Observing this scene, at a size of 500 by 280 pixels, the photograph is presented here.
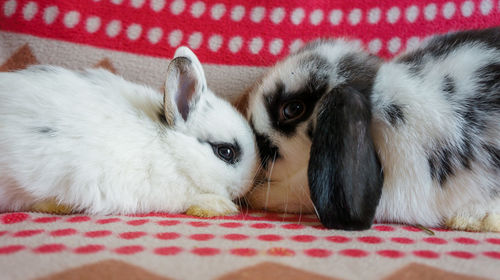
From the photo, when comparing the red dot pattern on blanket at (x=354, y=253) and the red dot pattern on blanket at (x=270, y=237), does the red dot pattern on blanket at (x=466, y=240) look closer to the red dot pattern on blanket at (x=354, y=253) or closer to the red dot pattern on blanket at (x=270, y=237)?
the red dot pattern on blanket at (x=354, y=253)

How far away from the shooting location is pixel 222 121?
161 centimetres

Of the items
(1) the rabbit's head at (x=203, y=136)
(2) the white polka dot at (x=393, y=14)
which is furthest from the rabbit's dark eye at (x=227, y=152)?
(2) the white polka dot at (x=393, y=14)

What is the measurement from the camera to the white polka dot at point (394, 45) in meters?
2.03

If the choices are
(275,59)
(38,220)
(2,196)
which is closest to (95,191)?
(38,220)

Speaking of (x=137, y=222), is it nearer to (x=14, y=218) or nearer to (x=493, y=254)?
(x=14, y=218)

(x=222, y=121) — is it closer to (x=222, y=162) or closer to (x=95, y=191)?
(x=222, y=162)

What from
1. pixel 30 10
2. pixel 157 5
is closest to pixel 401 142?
pixel 157 5

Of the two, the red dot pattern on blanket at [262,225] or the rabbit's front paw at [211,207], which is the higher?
the rabbit's front paw at [211,207]

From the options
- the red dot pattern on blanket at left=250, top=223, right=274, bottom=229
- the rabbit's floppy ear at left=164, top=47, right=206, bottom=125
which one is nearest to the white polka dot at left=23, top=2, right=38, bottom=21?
the rabbit's floppy ear at left=164, top=47, right=206, bottom=125

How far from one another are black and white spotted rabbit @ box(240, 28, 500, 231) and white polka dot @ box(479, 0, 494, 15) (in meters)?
0.48

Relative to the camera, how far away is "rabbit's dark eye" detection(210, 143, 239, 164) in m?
1.59

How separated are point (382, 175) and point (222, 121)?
579mm

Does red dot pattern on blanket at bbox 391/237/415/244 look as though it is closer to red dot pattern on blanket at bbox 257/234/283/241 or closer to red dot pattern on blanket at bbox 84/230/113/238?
red dot pattern on blanket at bbox 257/234/283/241

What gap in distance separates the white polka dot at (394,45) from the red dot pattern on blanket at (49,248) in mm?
1580
